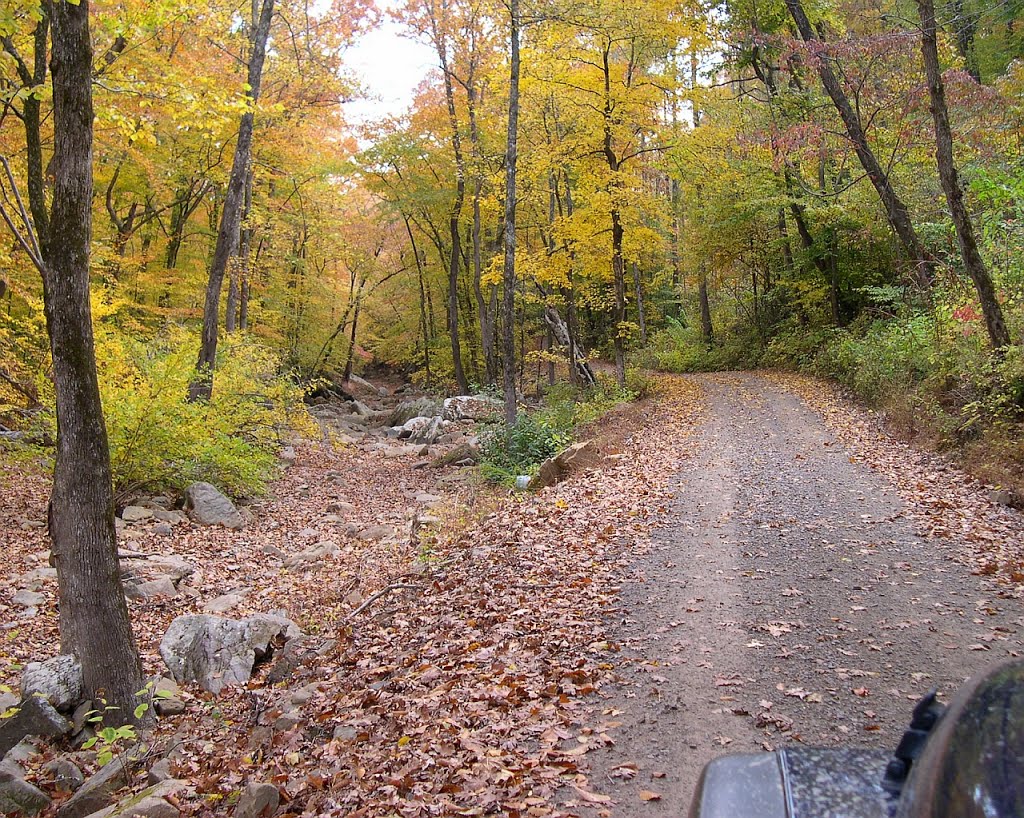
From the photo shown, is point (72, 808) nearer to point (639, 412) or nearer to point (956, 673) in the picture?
point (956, 673)

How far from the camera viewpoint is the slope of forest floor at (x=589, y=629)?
14.9 feet

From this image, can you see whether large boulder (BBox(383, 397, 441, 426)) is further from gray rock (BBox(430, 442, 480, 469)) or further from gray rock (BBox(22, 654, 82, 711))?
gray rock (BBox(22, 654, 82, 711))

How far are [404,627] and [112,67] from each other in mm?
8069

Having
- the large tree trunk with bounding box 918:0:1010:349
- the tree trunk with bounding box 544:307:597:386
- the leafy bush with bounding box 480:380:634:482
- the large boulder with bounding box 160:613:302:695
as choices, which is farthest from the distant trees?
the tree trunk with bounding box 544:307:597:386

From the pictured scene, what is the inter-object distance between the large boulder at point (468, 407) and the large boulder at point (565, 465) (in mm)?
10045

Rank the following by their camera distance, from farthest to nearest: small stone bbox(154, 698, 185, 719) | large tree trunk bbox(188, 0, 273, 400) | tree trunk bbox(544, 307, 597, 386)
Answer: tree trunk bbox(544, 307, 597, 386) → large tree trunk bbox(188, 0, 273, 400) → small stone bbox(154, 698, 185, 719)

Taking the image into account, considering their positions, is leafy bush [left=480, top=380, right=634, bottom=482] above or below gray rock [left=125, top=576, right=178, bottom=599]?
above

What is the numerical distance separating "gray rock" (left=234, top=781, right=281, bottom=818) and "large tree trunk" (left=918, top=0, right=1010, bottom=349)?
11.7 m

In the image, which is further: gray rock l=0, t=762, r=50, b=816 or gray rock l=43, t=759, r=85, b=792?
gray rock l=43, t=759, r=85, b=792

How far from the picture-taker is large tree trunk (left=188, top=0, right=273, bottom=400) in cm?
1482

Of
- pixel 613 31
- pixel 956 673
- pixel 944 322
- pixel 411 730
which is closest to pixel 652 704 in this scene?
pixel 411 730

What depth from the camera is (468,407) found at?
82.1 feet

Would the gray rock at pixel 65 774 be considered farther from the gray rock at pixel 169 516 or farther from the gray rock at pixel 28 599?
the gray rock at pixel 169 516

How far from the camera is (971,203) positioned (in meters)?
16.5
